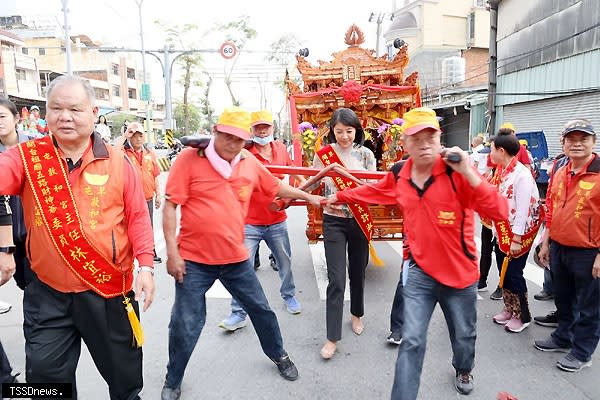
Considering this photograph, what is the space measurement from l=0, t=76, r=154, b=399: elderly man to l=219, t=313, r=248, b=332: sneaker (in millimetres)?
1622

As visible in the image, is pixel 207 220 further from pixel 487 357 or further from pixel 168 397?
pixel 487 357

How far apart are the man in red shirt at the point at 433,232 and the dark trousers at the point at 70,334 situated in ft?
4.91

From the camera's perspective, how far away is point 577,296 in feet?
10.7

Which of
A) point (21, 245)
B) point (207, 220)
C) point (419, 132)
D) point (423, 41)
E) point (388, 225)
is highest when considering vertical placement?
point (423, 41)

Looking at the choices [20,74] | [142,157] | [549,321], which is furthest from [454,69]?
[20,74]

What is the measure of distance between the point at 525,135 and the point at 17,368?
1122cm

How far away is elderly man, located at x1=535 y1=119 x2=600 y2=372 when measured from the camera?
307 centimetres

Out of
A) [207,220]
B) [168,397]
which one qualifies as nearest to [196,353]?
[168,397]

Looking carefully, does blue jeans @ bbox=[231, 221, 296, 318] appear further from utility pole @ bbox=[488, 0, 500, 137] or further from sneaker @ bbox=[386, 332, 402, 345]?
utility pole @ bbox=[488, 0, 500, 137]

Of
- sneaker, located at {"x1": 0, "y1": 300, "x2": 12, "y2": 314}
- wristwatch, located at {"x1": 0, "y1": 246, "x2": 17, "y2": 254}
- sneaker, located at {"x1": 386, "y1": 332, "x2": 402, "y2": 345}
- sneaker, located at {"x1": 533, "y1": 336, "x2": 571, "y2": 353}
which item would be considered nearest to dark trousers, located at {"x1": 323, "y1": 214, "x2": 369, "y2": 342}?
sneaker, located at {"x1": 386, "y1": 332, "x2": 402, "y2": 345}

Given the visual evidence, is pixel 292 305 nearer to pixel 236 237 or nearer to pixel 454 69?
pixel 236 237

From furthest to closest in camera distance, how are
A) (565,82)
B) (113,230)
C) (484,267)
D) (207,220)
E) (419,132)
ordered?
(565,82), (484,267), (207,220), (419,132), (113,230)

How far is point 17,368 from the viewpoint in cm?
327

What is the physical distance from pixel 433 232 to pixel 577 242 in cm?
139
